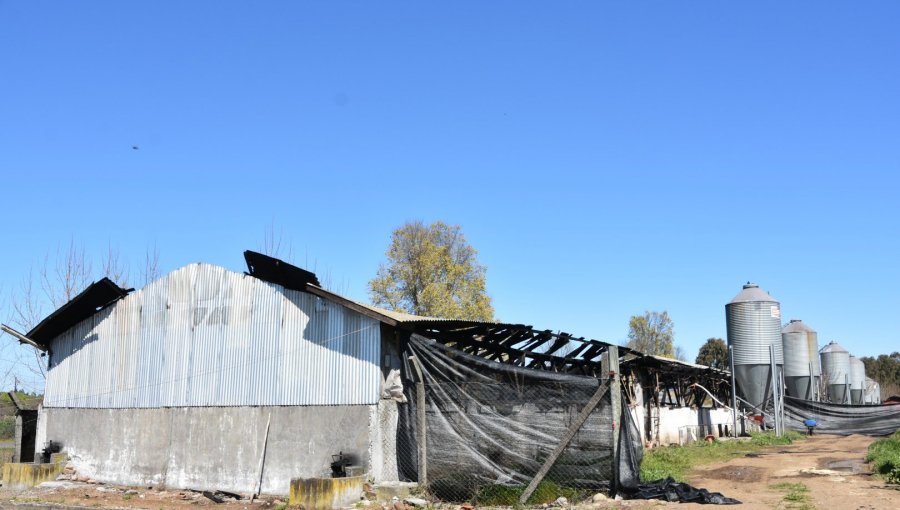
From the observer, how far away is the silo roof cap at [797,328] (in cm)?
3881

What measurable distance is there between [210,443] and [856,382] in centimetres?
4962

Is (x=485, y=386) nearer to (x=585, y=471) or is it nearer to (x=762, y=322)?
(x=585, y=471)

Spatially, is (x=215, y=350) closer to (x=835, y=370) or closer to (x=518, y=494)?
(x=518, y=494)

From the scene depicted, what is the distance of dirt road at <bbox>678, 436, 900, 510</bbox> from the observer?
11.8 meters

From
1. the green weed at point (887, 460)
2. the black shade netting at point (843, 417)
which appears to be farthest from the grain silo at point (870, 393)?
the green weed at point (887, 460)

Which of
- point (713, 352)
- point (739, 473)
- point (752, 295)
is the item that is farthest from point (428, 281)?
point (713, 352)

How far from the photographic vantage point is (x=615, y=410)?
12.1m

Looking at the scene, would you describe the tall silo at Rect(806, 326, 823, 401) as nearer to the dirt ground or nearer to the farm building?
the dirt ground

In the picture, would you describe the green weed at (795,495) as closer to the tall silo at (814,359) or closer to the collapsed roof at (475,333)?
the collapsed roof at (475,333)

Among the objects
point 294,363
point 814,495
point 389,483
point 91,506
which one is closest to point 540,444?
point 389,483

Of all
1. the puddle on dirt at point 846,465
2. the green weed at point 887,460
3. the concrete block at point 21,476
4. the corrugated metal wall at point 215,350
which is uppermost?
the corrugated metal wall at point 215,350

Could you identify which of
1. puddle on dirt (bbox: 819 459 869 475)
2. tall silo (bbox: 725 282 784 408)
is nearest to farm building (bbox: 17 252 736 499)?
puddle on dirt (bbox: 819 459 869 475)

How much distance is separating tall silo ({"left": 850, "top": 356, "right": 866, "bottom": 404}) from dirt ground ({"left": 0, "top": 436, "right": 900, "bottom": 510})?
112ft

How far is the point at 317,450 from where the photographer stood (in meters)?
15.5
